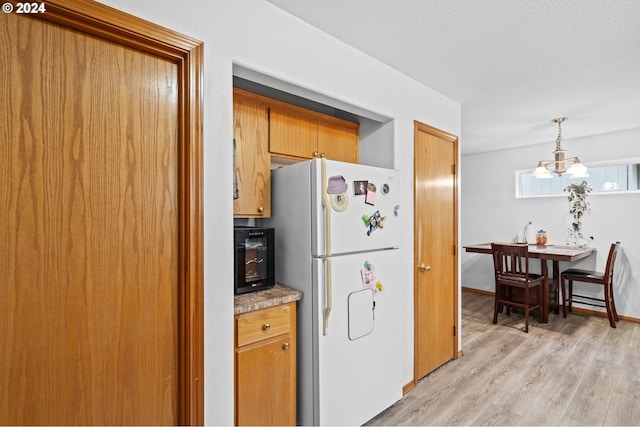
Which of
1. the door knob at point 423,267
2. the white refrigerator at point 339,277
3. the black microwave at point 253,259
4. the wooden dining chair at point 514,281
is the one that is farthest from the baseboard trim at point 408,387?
the wooden dining chair at point 514,281

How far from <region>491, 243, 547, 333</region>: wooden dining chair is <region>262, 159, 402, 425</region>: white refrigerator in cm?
231

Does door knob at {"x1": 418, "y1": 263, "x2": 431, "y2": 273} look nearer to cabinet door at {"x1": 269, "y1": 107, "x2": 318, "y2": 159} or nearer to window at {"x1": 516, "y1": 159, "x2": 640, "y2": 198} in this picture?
cabinet door at {"x1": 269, "y1": 107, "x2": 318, "y2": 159}

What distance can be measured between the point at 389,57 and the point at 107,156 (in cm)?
179

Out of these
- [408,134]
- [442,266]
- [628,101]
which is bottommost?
[442,266]

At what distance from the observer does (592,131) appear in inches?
165

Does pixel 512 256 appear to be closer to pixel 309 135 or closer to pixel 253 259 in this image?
pixel 309 135

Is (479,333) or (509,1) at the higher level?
(509,1)

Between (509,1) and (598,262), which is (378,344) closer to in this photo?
(509,1)

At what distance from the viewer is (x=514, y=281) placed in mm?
3797

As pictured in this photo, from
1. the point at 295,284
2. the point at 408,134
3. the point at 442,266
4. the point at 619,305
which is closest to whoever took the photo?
the point at 295,284

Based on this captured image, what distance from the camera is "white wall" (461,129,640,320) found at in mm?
4113

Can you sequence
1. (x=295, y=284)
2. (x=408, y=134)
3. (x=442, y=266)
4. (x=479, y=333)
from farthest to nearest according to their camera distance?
(x=479, y=333) < (x=442, y=266) < (x=408, y=134) < (x=295, y=284)

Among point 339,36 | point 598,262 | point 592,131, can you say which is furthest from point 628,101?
point 339,36

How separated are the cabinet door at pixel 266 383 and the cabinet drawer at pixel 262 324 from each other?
0.04 m
